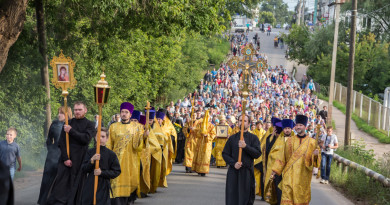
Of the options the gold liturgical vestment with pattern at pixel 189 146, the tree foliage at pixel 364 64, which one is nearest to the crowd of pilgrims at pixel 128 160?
the gold liturgical vestment with pattern at pixel 189 146

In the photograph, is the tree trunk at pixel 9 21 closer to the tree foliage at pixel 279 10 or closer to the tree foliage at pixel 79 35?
the tree foliage at pixel 79 35

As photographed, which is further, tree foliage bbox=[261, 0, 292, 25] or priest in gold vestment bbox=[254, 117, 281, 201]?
tree foliage bbox=[261, 0, 292, 25]

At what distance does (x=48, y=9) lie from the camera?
1869 cm

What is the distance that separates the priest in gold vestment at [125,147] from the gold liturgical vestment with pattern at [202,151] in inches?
280

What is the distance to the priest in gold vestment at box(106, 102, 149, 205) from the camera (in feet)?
36.8

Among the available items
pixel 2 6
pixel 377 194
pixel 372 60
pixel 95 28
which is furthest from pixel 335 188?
pixel 372 60

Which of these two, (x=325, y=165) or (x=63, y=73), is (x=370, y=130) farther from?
(x=63, y=73)

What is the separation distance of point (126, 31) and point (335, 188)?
723 cm

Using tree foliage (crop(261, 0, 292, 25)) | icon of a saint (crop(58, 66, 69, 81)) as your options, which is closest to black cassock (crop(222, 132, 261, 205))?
icon of a saint (crop(58, 66, 69, 81))

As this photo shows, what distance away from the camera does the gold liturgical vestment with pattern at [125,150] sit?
11.2 m

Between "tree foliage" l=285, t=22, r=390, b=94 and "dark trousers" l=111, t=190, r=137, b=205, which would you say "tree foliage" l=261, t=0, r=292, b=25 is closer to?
"tree foliage" l=285, t=22, r=390, b=94

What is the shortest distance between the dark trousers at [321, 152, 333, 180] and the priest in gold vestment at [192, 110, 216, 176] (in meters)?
3.19

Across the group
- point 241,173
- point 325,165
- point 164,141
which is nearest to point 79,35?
point 164,141

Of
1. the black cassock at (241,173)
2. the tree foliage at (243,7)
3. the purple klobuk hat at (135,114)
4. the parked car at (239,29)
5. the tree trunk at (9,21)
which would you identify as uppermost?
the tree foliage at (243,7)
